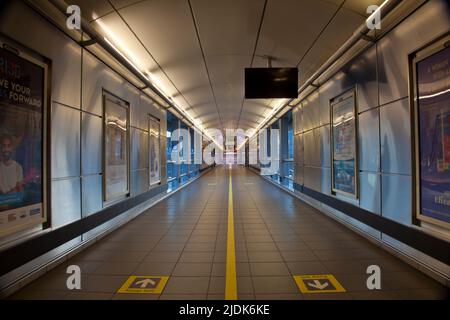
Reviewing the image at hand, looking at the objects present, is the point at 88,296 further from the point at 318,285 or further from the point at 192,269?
the point at 318,285

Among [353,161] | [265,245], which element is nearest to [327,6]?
[353,161]

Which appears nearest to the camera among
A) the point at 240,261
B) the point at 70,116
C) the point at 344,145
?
the point at 240,261

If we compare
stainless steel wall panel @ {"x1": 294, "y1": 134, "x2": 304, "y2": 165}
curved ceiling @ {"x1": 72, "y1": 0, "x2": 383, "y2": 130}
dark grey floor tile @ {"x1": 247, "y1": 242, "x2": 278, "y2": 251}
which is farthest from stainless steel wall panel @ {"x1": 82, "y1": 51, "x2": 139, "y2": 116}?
stainless steel wall panel @ {"x1": 294, "y1": 134, "x2": 304, "y2": 165}

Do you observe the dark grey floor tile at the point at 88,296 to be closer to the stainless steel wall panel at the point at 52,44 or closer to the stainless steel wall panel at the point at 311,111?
the stainless steel wall panel at the point at 52,44

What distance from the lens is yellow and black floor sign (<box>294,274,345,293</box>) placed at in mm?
2881

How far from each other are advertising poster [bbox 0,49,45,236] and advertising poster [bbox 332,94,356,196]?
203 inches

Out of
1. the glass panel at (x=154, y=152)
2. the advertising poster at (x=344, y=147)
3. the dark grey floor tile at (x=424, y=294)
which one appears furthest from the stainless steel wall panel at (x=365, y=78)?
the glass panel at (x=154, y=152)

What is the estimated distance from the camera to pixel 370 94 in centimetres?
449

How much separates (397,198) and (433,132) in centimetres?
111

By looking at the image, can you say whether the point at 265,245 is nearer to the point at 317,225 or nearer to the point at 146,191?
the point at 317,225

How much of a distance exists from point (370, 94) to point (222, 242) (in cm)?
360

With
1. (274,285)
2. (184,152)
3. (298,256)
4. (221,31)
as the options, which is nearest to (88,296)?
(274,285)

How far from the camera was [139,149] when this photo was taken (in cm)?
693

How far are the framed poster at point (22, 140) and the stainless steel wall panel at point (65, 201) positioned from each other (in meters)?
0.22
